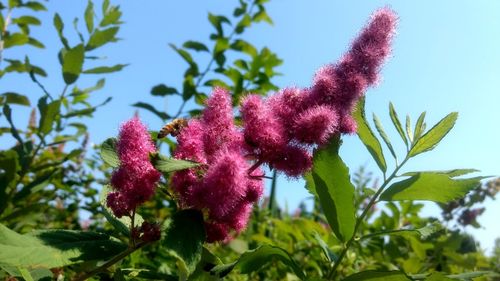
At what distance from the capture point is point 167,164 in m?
1.38

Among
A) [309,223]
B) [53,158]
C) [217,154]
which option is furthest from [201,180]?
[53,158]

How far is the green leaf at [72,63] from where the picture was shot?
125 inches

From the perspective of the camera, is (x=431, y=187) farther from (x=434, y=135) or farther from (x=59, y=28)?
(x=59, y=28)

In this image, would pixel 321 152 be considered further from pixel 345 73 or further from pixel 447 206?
pixel 447 206

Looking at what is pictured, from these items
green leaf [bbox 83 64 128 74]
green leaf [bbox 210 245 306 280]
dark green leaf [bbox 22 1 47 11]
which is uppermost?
dark green leaf [bbox 22 1 47 11]

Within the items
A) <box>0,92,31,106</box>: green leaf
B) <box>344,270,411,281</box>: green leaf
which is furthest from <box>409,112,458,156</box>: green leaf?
<box>0,92,31,106</box>: green leaf

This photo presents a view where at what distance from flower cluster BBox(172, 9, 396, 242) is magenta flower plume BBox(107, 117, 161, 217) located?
91mm

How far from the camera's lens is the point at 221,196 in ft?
4.68

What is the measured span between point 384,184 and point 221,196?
25.8 inches

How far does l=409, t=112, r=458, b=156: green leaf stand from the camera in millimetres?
1745

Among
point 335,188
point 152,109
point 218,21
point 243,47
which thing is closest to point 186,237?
point 335,188

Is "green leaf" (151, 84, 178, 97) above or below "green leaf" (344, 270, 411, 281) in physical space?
above

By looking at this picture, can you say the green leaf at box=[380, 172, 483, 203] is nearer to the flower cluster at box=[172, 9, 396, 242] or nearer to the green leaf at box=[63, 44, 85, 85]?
the flower cluster at box=[172, 9, 396, 242]

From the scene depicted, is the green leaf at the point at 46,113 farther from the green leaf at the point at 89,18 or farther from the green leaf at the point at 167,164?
the green leaf at the point at 167,164
